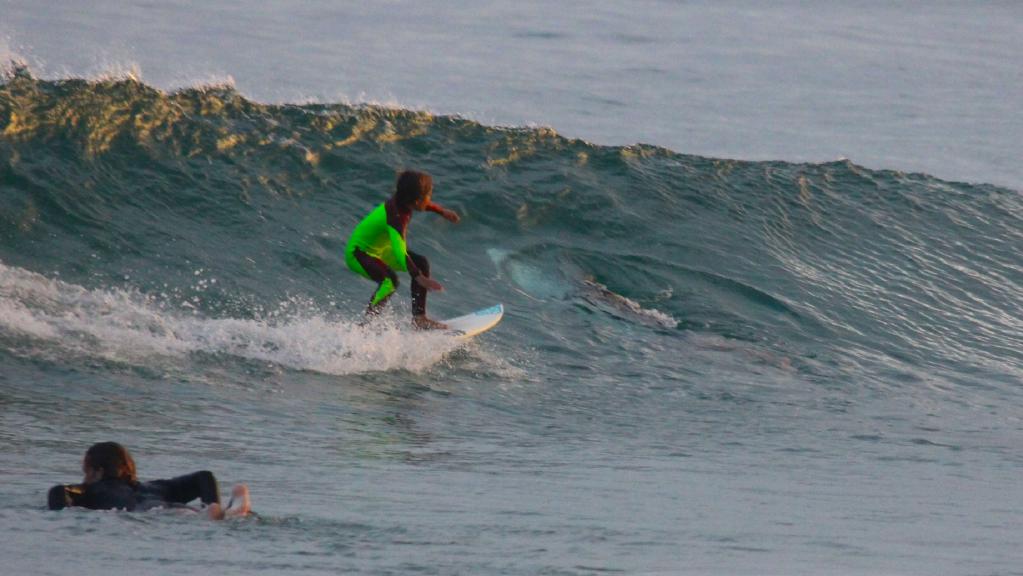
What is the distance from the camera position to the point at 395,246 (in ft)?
32.6

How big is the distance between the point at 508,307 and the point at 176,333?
10.8 feet

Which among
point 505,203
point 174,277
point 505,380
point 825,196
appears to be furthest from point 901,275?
point 174,277

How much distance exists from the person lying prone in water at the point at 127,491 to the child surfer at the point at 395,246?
4.15 meters

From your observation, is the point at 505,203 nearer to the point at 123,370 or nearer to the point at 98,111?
the point at 98,111

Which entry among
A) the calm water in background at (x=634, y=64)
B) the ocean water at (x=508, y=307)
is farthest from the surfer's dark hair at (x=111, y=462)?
the calm water in background at (x=634, y=64)

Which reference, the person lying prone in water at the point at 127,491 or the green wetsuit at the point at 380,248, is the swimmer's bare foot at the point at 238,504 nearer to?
the person lying prone in water at the point at 127,491

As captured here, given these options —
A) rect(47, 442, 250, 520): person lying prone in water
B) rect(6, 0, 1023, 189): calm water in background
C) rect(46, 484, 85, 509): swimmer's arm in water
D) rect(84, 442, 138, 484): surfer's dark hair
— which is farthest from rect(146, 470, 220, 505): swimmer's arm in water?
rect(6, 0, 1023, 189): calm water in background

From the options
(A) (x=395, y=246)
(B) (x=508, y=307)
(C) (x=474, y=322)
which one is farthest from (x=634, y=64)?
(A) (x=395, y=246)

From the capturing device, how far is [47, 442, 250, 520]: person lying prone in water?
5629 mm

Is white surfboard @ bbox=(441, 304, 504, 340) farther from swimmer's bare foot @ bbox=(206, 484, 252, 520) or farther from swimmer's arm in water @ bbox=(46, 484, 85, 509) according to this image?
swimmer's arm in water @ bbox=(46, 484, 85, 509)

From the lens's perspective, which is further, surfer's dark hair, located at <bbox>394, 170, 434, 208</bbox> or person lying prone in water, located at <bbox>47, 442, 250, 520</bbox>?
surfer's dark hair, located at <bbox>394, 170, 434, 208</bbox>

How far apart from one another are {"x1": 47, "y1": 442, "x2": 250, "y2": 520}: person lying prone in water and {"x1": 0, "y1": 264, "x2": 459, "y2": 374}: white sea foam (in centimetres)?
346

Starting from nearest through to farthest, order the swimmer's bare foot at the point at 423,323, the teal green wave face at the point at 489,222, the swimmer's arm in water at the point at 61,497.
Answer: the swimmer's arm in water at the point at 61,497
the swimmer's bare foot at the point at 423,323
the teal green wave face at the point at 489,222

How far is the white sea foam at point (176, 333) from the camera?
9.44m
